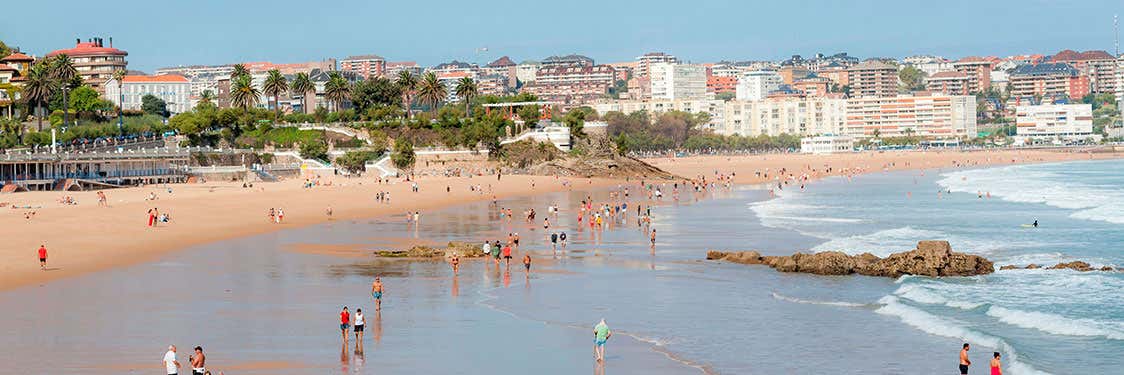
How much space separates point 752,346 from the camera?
2319cm

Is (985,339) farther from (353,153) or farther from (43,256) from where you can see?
(353,153)

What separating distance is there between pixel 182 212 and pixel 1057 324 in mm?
35975

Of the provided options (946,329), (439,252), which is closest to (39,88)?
(439,252)

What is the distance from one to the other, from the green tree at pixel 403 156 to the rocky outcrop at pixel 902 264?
57.4 metres

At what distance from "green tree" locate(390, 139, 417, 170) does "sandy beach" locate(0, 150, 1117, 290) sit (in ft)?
15.2

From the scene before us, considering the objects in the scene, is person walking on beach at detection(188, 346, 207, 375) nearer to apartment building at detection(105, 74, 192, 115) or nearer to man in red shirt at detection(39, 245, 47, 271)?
man in red shirt at detection(39, 245, 47, 271)

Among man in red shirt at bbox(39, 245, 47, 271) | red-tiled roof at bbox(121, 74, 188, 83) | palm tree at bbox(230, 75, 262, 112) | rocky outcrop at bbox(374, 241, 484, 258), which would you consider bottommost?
rocky outcrop at bbox(374, 241, 484, 258)

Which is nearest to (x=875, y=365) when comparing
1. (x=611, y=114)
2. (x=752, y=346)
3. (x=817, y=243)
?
(x=752, y=346)

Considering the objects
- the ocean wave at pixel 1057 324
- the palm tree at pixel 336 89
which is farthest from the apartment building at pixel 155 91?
the ocean wave at pixel 1057 324

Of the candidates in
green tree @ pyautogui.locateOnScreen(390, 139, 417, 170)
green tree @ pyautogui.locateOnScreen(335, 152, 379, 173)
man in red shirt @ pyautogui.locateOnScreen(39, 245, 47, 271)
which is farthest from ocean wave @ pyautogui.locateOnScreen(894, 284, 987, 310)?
green tree @ pyautogui.locateOnScreen(390, 139, 417, 170)

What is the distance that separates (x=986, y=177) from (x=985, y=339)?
80592 mm

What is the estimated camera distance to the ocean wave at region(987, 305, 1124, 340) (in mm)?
24734

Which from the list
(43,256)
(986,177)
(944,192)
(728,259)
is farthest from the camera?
(986,177)

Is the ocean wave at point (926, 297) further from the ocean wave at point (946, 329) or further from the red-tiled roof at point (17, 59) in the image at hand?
the red-tiled roof at point (17, 59)
